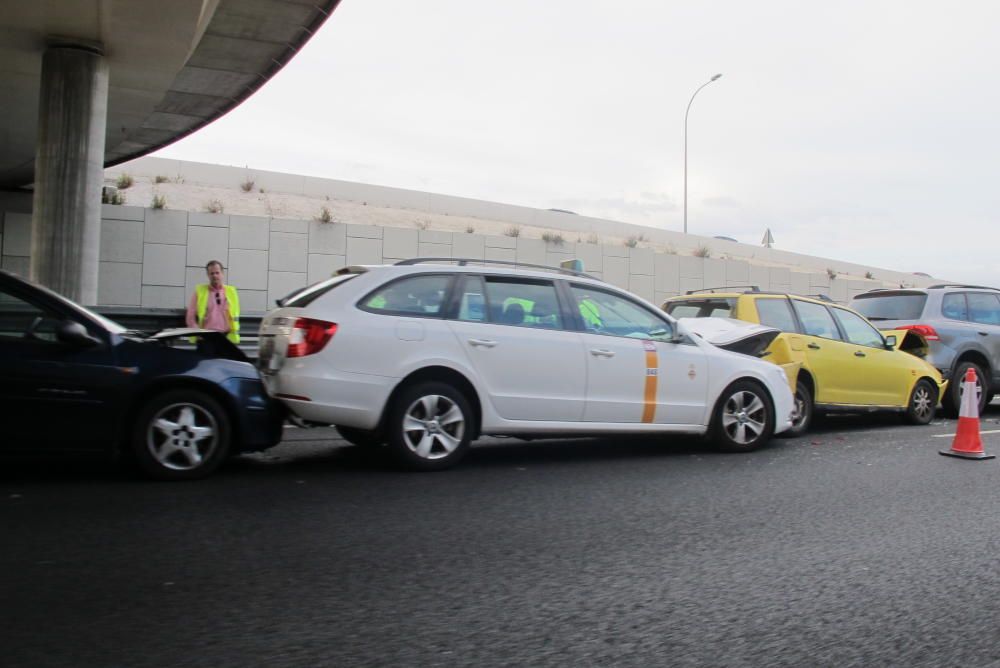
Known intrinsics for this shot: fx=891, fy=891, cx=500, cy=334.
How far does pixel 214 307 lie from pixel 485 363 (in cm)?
468

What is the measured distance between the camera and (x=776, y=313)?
10.1 metres

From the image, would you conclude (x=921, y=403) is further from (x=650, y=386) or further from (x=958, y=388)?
(x=650, y=386)

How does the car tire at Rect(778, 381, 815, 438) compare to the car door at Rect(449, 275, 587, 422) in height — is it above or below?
below

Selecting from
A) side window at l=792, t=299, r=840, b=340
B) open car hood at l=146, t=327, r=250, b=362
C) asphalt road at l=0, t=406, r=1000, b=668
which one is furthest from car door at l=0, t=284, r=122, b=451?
side window at l=792, t=299, r=840, b=340

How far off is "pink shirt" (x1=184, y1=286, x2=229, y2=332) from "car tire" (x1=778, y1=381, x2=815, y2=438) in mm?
6445

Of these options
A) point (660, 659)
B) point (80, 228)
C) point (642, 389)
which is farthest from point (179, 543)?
point (80, 228)

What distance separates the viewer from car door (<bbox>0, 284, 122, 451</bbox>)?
573 centimetres

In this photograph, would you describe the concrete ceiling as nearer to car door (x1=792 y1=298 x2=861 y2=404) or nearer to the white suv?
the white suv

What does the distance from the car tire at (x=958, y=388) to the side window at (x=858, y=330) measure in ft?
Result: 6.56

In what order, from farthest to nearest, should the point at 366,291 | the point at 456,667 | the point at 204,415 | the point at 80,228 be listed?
the point at 80,228 < the point at 366,291 < the point at 204,415 < the point at 456,667

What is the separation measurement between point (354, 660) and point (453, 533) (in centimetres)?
185

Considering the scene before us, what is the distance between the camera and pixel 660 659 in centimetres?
318

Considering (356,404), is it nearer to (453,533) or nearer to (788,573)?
(453,533)

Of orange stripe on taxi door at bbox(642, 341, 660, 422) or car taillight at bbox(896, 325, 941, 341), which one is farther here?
car taillight at bbox(896, 325, 941, 341)
